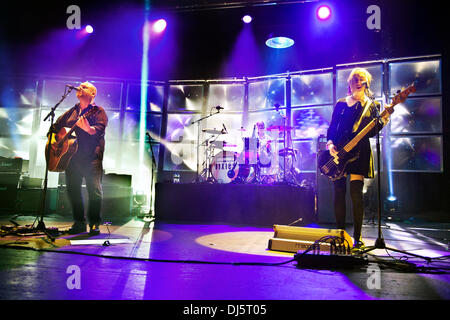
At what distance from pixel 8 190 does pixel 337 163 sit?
6.81m

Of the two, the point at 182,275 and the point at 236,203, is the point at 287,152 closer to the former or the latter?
the point at 236,203

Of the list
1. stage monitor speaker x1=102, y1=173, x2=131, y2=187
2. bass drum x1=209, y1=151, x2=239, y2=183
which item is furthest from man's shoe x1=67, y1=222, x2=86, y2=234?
bass drum x1=209, y1=151, x2=239, y2=183

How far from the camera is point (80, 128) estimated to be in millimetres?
3910

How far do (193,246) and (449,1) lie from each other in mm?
8042

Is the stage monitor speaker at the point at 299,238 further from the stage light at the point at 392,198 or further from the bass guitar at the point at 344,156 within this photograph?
the stage light at the point at 392,198

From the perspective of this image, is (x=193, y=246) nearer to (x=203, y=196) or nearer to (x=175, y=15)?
(x=203, y=196)

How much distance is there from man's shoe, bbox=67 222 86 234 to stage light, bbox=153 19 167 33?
21.5 ft

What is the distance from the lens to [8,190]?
21.7 ft

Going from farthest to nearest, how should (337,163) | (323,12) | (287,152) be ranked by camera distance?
(323,12), (287,152), (337,163)

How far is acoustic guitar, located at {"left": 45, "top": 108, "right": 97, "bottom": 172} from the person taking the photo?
3.75 meters

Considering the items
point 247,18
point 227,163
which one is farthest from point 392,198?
point 247,18

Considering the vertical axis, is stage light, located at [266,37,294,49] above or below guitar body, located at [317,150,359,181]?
above

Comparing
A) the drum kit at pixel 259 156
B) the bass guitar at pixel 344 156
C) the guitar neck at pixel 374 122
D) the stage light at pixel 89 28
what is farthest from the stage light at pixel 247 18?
the guitar neck at pixel 374 122

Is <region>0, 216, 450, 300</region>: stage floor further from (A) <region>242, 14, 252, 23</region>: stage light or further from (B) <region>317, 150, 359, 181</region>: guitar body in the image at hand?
(A) <region>242, 14, 252, 23</region>: stage light
